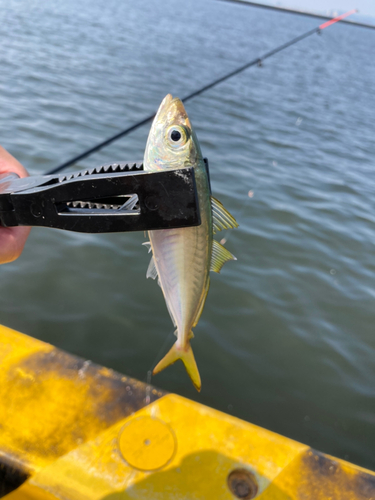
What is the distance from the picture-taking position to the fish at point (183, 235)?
1.48m

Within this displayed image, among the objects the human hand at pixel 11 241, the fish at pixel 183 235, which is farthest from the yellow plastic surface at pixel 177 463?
the human hand at pixel 11 241

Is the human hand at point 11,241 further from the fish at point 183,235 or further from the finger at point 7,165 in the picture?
the fish at point 183,235

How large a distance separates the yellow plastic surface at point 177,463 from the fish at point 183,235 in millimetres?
929

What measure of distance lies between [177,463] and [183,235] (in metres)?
1.37

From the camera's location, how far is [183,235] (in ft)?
4.96

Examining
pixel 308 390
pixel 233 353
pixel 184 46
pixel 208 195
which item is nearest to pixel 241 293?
pixel 233 353

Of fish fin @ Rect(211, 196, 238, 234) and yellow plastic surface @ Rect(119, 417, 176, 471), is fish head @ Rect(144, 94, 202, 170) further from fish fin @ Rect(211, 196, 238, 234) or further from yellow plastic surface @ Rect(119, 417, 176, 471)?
yellow plastic surface @ Rect(119, 417, 176, 471)

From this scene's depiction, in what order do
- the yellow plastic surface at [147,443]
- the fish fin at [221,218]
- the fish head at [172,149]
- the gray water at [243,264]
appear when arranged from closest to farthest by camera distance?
the fish head at [172,149] < the fish fin at [221,218] < the yellow plastic surface at [147,443] < the gray water at [243,264]

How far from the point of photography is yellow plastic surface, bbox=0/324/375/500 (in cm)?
199

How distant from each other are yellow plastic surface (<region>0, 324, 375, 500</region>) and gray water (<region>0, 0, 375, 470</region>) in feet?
3.57

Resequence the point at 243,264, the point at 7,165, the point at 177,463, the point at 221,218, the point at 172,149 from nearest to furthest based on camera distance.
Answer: the point at 172,149 < the point at 221,218 < the point at 7,165 < the point at 177,463 < the point at 243,264

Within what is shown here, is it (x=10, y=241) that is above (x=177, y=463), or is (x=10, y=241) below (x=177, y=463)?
above

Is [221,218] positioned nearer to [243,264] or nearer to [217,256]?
[217,256]

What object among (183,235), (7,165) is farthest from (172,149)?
(7,165)
